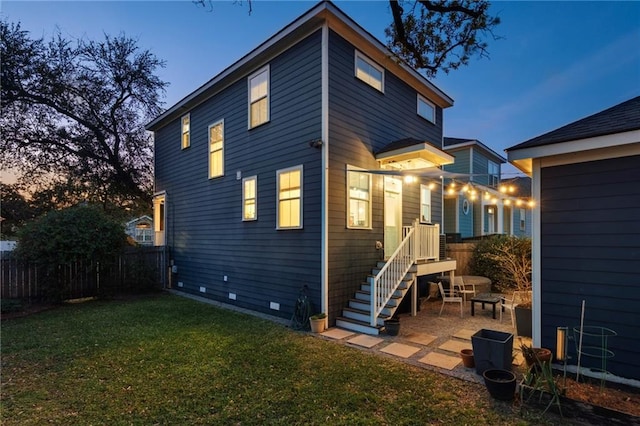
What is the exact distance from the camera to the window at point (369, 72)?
7613 millimetres

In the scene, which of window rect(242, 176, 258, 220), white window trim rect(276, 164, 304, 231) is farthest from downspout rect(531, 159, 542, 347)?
window rect(242, 176, 258, 220)

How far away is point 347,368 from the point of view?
179 inches

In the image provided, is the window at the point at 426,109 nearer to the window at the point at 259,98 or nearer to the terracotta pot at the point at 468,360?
the window at the point at 259,98

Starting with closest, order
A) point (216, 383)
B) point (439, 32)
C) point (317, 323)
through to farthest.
Result: point (216, 383), point (439, 32), point (317, 323)

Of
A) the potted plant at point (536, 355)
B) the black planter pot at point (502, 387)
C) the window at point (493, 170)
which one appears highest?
the window at point (493, 170)

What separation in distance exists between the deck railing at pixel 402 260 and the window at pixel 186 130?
24.7 feet

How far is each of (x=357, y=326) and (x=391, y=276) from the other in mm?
1240

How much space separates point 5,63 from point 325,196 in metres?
14.6

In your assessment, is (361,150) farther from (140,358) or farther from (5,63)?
(5,63)

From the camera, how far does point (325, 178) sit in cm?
668

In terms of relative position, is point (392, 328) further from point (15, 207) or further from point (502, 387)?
point (15, 207)

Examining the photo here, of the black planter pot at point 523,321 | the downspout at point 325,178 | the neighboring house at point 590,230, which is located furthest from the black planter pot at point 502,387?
the downspout at point 325,178

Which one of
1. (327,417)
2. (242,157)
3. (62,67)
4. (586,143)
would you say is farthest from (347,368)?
(62,67)

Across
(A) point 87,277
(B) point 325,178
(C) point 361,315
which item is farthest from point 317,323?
(A) point 87,277
